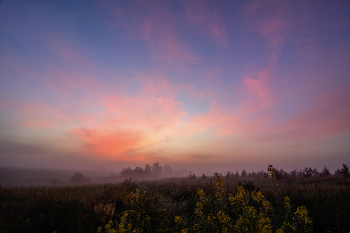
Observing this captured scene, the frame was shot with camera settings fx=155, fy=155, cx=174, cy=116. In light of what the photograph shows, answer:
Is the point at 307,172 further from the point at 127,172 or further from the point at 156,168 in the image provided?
the point at 156,168

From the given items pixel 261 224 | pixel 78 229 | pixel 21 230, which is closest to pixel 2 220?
pixel 21 230

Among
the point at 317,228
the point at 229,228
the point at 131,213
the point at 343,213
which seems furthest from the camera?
the point at 343,213

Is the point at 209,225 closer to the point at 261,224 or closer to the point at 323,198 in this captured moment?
the point at 261,224

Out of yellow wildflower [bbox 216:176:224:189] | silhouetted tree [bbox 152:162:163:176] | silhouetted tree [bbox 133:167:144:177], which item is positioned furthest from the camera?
silhouetted tree [bbox 152:162:163:176]

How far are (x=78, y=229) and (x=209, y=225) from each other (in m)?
4.86

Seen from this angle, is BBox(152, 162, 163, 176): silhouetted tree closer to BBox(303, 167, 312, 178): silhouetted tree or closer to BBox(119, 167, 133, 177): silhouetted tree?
BBox(119, 167, 133, 177): silhouetted tree

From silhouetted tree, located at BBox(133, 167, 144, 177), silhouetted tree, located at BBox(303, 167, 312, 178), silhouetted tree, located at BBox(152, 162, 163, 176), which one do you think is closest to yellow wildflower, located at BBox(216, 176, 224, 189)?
silhouetted tree, located at BBox(303, 167, 312, 178)

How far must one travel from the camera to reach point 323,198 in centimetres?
754

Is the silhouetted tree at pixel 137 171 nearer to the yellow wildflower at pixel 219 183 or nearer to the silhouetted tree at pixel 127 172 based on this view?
the silhouetted tree at pixel 127 172

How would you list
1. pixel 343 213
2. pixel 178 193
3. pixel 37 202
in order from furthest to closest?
pixel 178 193 → pixel 37 202 → pixel 343 213

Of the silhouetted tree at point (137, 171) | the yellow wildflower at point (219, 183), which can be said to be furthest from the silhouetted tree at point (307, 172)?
the silhouetted tree at point (137, 171)

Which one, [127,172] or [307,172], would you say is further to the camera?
[127,172]

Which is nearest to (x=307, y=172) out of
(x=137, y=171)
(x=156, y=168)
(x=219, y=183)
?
(x=219, y=183)

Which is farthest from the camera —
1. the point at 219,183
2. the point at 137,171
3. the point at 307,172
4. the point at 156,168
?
the point at 156,168
